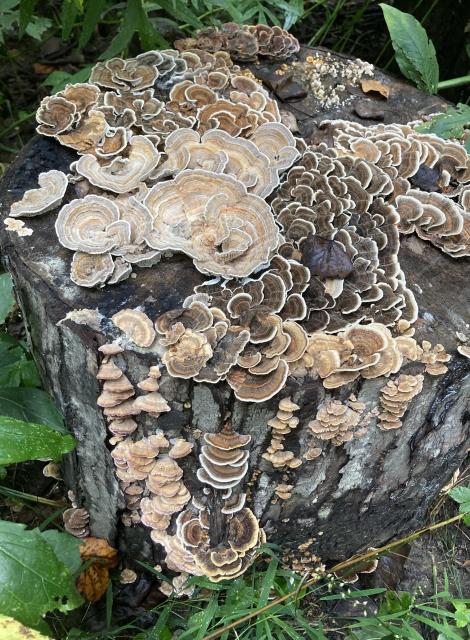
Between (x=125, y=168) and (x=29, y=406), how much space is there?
1.44 m

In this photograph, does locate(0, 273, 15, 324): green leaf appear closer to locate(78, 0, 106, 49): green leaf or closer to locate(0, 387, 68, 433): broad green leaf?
locate(0, 387, 68, 433): broad green leaf

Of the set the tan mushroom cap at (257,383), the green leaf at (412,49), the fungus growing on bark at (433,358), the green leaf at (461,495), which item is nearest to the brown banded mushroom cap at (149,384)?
the tan mushroom cap at (257,383)

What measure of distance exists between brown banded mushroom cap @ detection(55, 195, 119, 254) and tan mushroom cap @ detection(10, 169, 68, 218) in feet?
0.67

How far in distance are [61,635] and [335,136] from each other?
11.7 feet

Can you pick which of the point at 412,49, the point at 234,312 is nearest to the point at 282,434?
the point at 234,312

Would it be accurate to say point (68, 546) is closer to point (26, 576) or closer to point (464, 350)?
point (26, 576)

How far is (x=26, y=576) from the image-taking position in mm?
2463

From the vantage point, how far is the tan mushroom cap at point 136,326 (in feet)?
9.23

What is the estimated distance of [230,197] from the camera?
3098 millimetres

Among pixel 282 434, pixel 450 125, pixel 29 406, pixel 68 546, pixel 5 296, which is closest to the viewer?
pixel 282 434

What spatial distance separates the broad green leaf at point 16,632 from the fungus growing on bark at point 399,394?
6.15ft

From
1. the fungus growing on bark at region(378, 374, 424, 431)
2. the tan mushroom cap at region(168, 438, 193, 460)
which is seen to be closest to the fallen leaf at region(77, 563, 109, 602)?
the tan mushroom cap at region(168, 438, 193, 460)

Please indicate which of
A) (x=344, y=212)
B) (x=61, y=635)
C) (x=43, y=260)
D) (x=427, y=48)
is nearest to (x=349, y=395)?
(x=344, y=212)

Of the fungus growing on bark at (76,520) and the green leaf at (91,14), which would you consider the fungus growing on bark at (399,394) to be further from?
the green leaf at (91,14)
